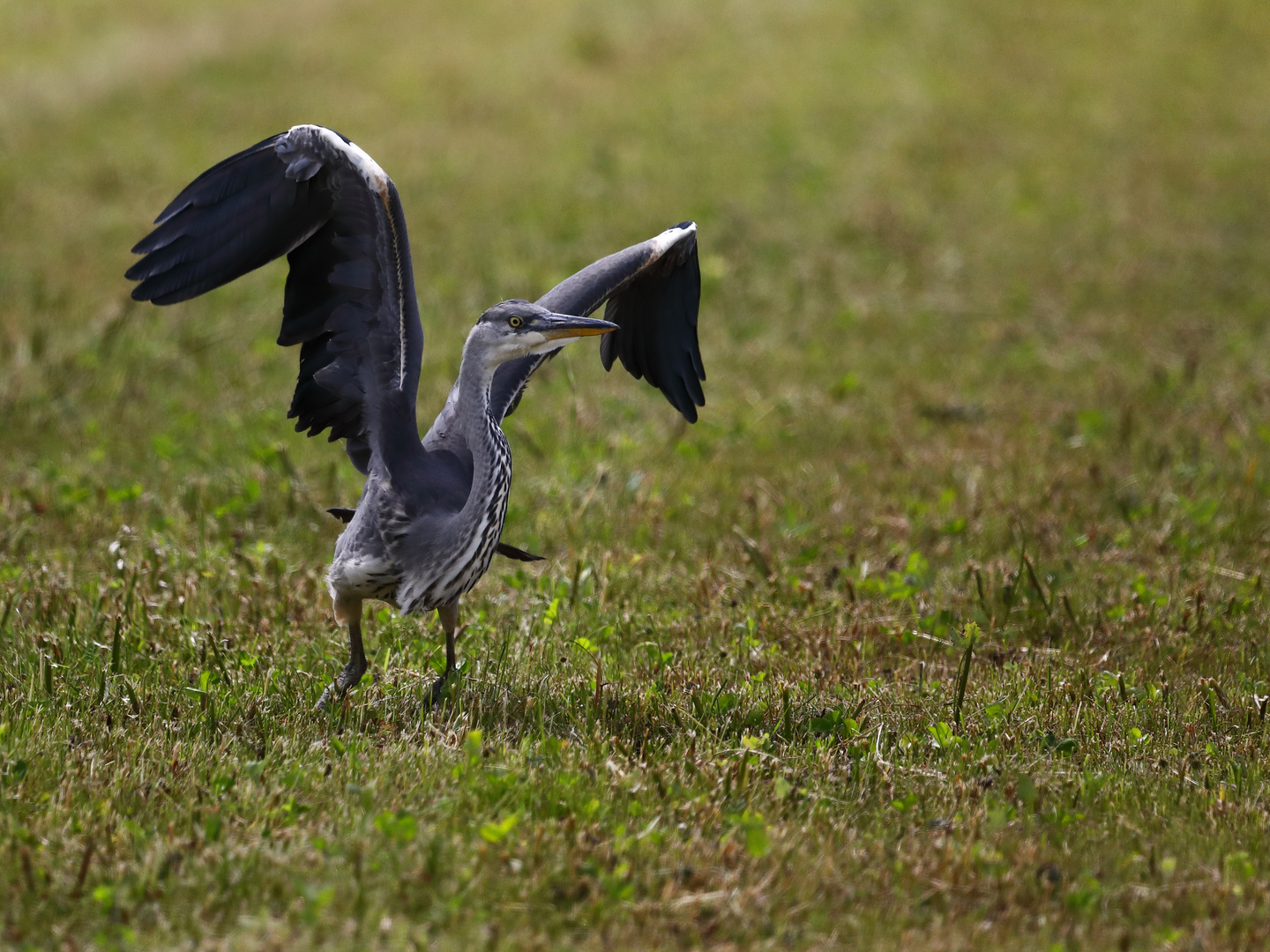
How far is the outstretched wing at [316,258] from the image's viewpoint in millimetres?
4359

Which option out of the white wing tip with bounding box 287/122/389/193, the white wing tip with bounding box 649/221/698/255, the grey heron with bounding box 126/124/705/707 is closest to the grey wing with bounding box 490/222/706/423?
the white wing tip with bounding box 649/221/698/255

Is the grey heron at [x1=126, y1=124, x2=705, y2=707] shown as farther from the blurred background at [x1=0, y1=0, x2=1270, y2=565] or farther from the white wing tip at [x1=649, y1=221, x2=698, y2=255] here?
the blurred background at [x1=0, y1=0, x2=1270, y2=565]

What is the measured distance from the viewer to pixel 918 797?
398 cm

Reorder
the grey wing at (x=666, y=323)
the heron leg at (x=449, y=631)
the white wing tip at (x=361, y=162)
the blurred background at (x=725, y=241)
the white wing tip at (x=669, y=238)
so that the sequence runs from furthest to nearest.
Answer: the blurred background at (x=725, y=241), the grey wing at (x=666, y=323), the white wing tip at (x=669, y=238), the heron leg at (x=449, y=631), the white wing tip at (x=361, y=162)

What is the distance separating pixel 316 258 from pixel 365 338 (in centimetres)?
36

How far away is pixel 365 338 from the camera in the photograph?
14.8 feet

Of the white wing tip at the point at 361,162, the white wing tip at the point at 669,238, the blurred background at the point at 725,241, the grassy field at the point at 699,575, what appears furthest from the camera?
the blurred background at the point at 725,241

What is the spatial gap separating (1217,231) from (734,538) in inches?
355

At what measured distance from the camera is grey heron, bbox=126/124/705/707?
171 inches

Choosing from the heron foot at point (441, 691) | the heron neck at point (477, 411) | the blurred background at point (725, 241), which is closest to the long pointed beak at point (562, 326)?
the heron neck at point (477, 411)

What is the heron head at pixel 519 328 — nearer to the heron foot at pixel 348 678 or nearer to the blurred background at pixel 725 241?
the heron foot at pixel 348 678

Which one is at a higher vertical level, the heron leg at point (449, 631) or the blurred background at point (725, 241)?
the blurred background at point (725, 241)

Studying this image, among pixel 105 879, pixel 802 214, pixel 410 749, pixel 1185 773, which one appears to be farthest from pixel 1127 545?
pixel 802 214

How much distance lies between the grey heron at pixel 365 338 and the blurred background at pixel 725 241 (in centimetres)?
171
